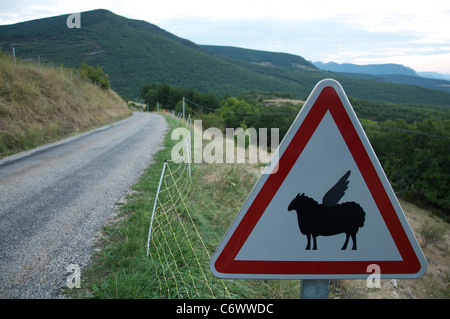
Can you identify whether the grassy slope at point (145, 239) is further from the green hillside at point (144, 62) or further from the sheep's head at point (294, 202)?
the green hillside at point (144, 62)

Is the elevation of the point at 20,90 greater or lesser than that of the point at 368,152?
greater

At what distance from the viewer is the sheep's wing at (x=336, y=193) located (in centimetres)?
107

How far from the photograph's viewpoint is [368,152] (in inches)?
42.8

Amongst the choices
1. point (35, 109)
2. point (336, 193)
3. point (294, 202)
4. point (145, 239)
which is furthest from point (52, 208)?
point (35, 109)

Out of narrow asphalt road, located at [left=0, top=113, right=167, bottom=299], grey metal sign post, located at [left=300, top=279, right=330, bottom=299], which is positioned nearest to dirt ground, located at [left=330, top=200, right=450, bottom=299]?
grey metal sign post, located at [left=300, top=279, right=330, bottom=299]

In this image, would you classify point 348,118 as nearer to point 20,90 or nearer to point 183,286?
point 183,286

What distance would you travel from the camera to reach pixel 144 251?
8.67ft

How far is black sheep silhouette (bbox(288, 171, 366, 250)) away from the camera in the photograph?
3.47 ft

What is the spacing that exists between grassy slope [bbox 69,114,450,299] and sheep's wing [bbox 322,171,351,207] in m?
1.60

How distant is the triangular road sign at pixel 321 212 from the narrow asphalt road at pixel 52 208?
199cm

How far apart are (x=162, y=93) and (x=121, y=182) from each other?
59.9 m

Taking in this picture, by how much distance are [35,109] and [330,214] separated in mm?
12823

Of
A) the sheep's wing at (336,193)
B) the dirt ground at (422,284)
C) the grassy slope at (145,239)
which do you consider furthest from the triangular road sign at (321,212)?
the dirt ground at (422,284)
